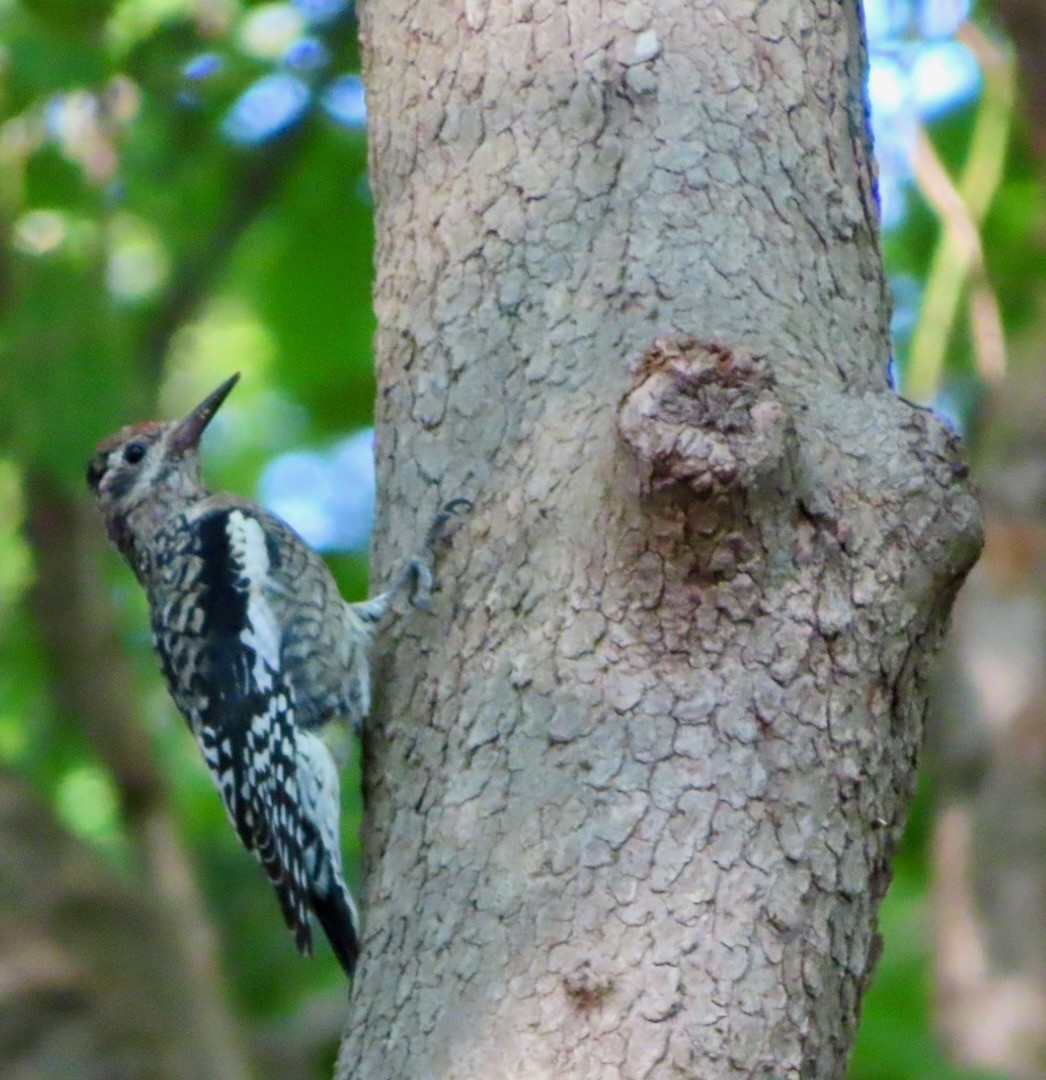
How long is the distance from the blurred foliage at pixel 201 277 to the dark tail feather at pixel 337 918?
60.7 inches

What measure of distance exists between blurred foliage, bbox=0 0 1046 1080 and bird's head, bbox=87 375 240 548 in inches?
7.4

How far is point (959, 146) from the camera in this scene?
664 cm

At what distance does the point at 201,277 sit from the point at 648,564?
4.44 meters

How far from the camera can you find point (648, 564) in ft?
8.47

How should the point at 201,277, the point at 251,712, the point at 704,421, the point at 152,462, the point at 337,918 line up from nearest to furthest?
the point at 704,421, the point at 337,918, the point at 251,712, the point at 152,462, the point at 201,277

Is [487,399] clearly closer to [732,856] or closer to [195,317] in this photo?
[732,856]

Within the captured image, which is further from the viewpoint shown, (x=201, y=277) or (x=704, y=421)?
(x=201, y=277)

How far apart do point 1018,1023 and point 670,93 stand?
4.03 meters

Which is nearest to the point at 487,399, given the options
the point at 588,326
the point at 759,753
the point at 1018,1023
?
the point at 588,326

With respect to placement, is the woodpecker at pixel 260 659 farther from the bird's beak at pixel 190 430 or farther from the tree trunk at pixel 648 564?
the tree trunk at pixel 648 564

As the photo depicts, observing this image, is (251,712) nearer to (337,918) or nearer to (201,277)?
(337,918)

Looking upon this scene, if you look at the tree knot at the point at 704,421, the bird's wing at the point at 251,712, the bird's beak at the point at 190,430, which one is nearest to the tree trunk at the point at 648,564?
the tree knot at the point at 704,421

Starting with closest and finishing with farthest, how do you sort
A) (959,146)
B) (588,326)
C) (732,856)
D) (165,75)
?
(732,856) < (588,326) < (165,75) < (959,146)

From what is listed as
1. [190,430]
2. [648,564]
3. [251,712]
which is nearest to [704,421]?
[648,564]
